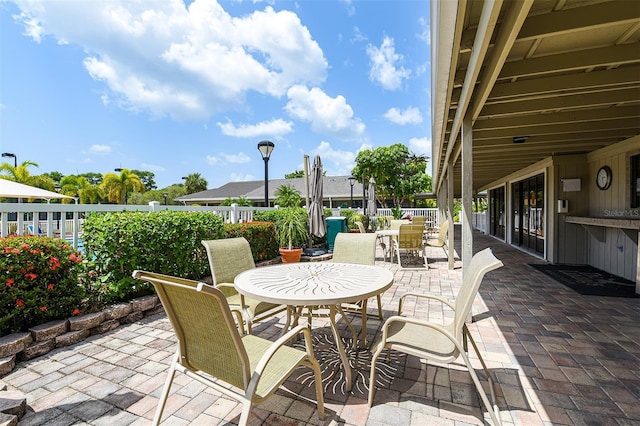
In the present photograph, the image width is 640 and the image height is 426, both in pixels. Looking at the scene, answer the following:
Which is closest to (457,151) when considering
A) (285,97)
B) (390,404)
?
(390,404)

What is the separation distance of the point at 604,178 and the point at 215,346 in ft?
24.2

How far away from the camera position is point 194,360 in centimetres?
158

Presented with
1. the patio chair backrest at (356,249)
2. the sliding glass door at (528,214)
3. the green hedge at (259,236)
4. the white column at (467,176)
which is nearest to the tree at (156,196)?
the green hedge at (259,236)

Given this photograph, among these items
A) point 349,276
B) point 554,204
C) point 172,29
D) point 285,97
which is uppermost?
point 285,97

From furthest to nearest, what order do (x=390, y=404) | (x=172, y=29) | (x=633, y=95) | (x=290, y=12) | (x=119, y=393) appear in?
(x=290, y=12) < (x=172, y=29) < (x=633, y=95) < (x=119, y=393) < (x=390, y=404)

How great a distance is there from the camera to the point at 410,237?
616 centimetres

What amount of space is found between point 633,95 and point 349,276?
12.2ft

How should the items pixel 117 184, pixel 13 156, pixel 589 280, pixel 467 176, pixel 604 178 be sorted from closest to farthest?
pixel 467 176
pixel 589 280
pixel 604 178
pixel 13 156
pixel 117 184

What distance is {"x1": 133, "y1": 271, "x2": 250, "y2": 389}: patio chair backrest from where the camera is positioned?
131cm

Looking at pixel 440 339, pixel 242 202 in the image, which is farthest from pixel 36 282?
pixel 242 202

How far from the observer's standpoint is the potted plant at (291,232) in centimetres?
625

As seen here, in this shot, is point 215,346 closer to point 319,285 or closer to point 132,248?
point 319,285

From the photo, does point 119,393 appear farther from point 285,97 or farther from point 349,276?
point 285,97

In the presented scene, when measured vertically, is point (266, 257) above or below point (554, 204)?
below
